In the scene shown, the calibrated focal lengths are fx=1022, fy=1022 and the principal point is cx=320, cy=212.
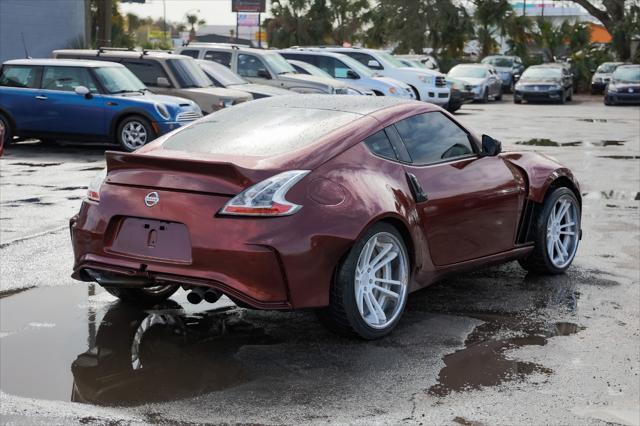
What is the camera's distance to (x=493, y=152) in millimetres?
7203

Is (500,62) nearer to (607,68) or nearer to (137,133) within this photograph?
(607,68)

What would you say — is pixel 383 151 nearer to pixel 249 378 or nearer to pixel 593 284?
pixel 249 378

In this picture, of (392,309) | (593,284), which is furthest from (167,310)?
(593,284)

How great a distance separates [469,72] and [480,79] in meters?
1.28

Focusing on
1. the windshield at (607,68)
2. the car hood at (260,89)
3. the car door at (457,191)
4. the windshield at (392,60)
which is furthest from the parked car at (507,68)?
the car door at (457,191)

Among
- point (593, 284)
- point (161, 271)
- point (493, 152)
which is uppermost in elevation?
point (493, 152)

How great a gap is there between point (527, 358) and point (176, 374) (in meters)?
1.96

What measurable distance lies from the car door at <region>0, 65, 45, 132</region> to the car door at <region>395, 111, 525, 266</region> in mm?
12066

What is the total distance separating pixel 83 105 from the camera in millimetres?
17406

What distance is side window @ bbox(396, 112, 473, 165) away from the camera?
6.62 metres

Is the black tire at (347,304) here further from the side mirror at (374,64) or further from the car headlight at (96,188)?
the side mirror at (374,64)

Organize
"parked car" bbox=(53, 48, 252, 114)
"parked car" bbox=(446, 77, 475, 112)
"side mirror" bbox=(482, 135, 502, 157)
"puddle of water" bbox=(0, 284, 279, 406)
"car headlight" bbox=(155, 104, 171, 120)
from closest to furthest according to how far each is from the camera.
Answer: "puddle of water" bbox=(0, 284, 279, 406), "side mirror" bbox=(482, 135, 502, 157), "car headlight" bbox=(155, 104, 171, 120), "parked car" bbox=(53, 48, 252, 114), "parked car" bbox=(446, 77, 475, 112)

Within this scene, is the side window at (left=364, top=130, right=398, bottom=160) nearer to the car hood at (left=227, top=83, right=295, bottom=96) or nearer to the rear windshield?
the rear windshield

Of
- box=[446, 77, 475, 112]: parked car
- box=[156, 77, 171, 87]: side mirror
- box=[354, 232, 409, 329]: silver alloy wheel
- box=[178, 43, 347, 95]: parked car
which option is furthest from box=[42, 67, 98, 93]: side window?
box=[446, 77, 475, 112]: parked car
